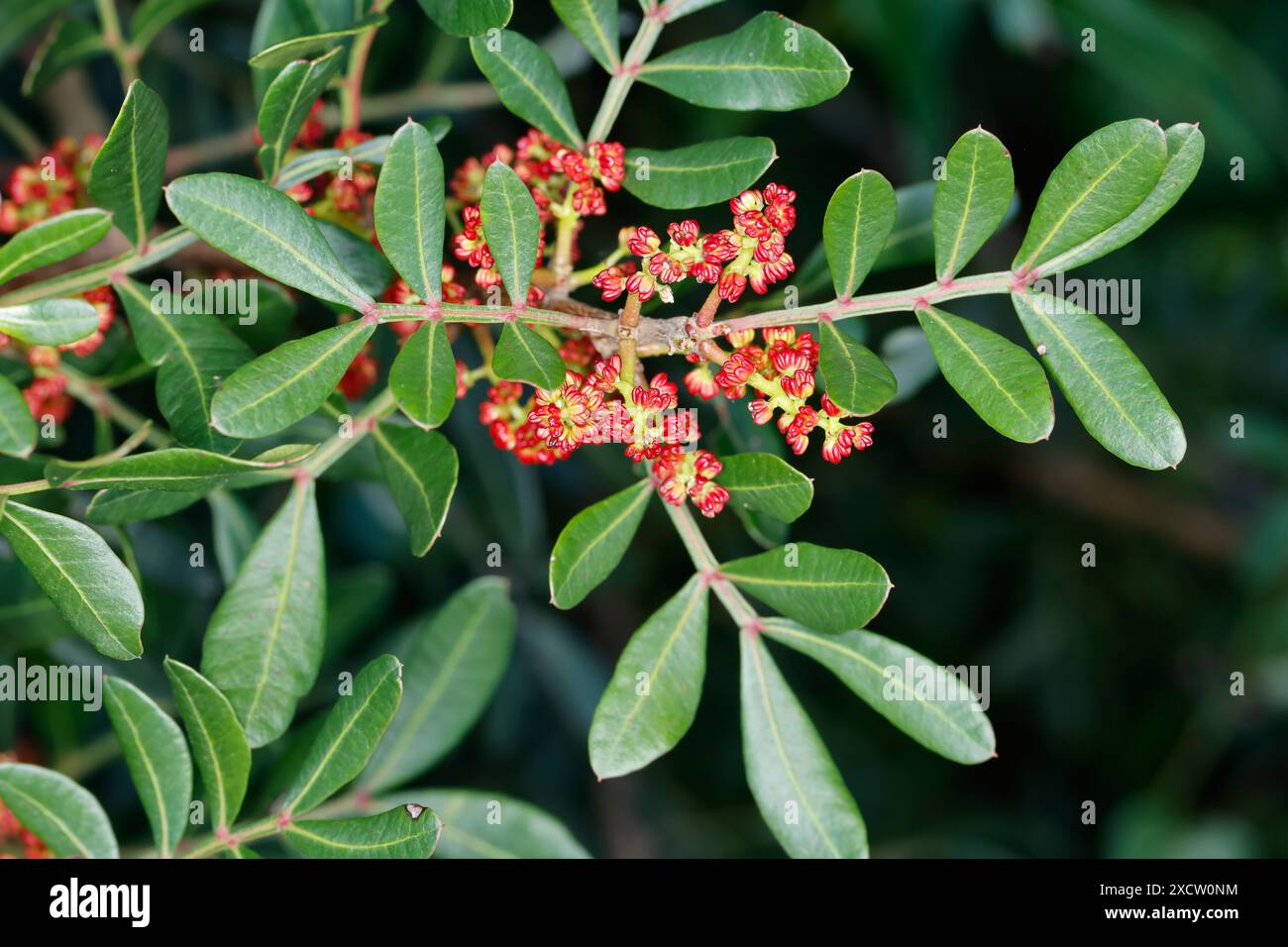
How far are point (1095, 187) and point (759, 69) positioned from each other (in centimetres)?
35

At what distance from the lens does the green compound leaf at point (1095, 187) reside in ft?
3.46

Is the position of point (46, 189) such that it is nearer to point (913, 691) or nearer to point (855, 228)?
point (855, 228)

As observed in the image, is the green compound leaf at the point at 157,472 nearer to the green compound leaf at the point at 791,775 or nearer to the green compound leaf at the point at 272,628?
the green compound leaf at the point at 272,628

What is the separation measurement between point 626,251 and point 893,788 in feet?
6.92

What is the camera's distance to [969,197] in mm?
1129

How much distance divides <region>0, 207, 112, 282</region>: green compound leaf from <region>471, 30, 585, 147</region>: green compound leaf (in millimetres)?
397

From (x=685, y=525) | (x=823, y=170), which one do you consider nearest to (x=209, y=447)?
(x=685, y=525)

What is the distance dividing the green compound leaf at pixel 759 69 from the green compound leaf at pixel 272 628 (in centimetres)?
60

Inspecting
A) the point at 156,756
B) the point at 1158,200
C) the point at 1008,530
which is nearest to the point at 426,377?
the point at 156,756

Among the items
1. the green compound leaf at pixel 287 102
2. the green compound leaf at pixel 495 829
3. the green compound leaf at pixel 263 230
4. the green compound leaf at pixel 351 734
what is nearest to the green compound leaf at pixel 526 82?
the green compound leaf at pixel 287 102

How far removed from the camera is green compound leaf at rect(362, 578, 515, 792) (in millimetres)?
1607

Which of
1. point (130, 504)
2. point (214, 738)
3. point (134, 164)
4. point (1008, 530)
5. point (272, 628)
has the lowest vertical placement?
point (1008, 530)

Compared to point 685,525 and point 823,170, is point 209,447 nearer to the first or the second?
point 685,525

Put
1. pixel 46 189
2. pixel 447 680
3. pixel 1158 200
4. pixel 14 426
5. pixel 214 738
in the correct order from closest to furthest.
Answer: pixel 14 426, pixel 1158 200, pixel 214 738, pixel 46 189, pixel 447 680
